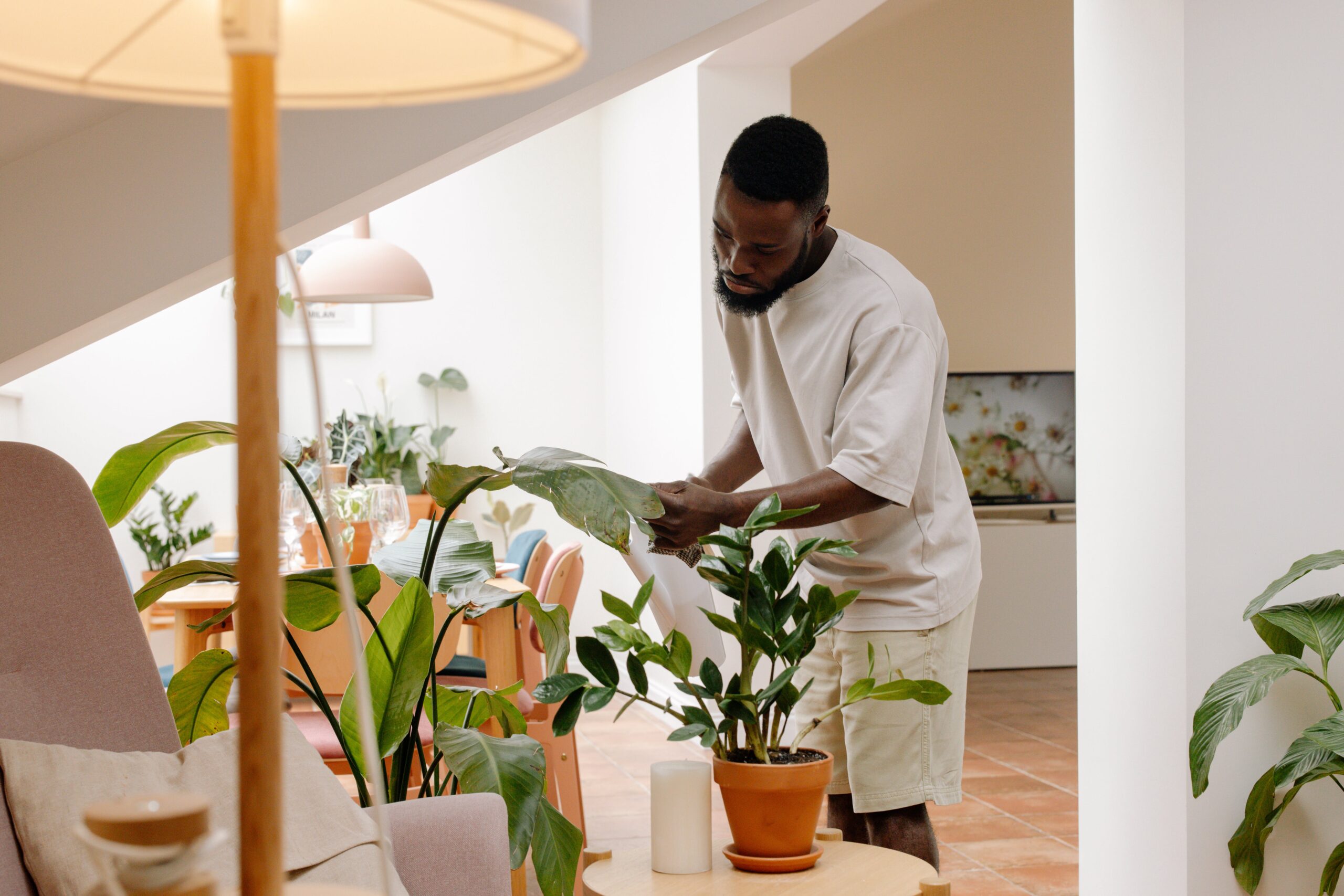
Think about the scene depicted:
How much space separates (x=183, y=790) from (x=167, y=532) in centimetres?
471

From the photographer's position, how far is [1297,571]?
2057mm

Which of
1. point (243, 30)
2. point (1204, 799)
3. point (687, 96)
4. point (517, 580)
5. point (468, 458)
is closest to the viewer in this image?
point (243, 30)

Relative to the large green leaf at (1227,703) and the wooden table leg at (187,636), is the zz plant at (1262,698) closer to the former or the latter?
the large green leaf at (1227,703)

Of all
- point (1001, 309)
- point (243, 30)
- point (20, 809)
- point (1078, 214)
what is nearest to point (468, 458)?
point (1001, 309)

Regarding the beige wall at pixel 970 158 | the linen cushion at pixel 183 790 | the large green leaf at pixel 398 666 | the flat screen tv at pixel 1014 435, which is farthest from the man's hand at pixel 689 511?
the flat screen tv at pixel 1014 435

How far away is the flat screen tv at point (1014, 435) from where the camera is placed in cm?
668

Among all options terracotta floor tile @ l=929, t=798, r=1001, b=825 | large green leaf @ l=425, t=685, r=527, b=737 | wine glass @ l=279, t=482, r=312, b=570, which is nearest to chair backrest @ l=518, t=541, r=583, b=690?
wine glass @ l=279, t=482, r=312, b=570

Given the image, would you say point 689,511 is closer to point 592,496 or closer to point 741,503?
point 741,503

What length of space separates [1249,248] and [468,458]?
463cm

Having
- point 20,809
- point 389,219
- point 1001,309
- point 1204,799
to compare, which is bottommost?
point 1204,799

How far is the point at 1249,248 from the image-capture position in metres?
2.15

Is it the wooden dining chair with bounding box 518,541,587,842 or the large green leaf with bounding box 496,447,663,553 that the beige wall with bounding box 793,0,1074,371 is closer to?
the wooden dining chair with bounding box 518,541,587,842

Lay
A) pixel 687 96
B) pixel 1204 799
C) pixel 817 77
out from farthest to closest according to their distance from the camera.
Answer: pixel 817 77, pixel 687 96, pixel 1204 799

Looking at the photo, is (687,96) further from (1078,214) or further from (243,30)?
(243,30)
